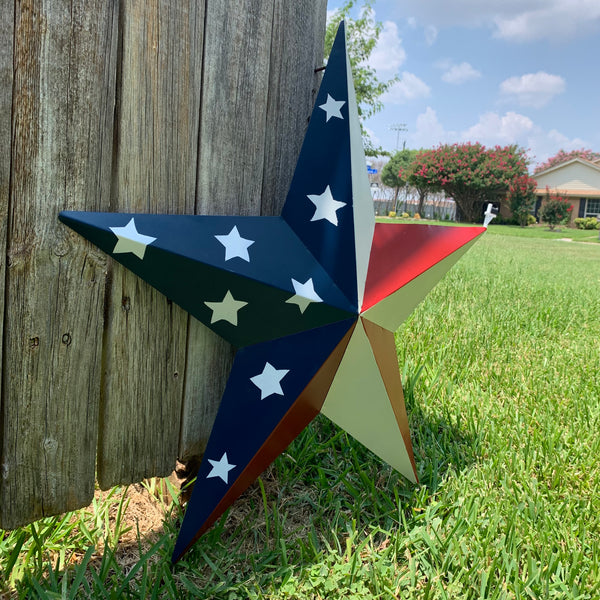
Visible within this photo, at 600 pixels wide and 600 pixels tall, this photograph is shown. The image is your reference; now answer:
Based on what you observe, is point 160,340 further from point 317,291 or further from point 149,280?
point 317,291

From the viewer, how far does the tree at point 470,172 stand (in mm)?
30703

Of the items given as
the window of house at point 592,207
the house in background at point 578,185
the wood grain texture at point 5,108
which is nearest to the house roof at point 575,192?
the house in background at point 578,185

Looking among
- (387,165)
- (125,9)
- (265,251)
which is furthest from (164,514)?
(387,165)

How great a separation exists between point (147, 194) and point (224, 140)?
0.29m

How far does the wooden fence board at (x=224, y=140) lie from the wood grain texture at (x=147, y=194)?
4 centimetres

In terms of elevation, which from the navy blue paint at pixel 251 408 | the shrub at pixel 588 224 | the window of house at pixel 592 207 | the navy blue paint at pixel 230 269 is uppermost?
the window of house at pixel 592 207

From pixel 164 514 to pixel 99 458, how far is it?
0.46m

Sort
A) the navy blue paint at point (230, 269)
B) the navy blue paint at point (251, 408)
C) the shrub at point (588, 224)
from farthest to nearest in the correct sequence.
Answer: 1. the shrub at point (588, 224)
2. the navy blue paint at point (251, 408)
3. the navy blue paint at point (230, 269)

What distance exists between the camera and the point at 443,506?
1.67 metres

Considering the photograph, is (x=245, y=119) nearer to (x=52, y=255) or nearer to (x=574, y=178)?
(x=52, y=255)

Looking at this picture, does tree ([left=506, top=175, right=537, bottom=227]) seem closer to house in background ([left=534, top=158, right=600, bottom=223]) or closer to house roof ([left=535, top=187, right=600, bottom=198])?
house in background ([left=534, top=158, right=600, bottom=223])

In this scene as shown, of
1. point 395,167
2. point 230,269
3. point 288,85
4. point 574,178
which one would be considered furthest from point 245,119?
point 395,167

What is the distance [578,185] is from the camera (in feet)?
124

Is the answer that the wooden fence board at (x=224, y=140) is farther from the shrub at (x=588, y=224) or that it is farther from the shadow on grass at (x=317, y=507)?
the shrub at (x=588, y=224)
